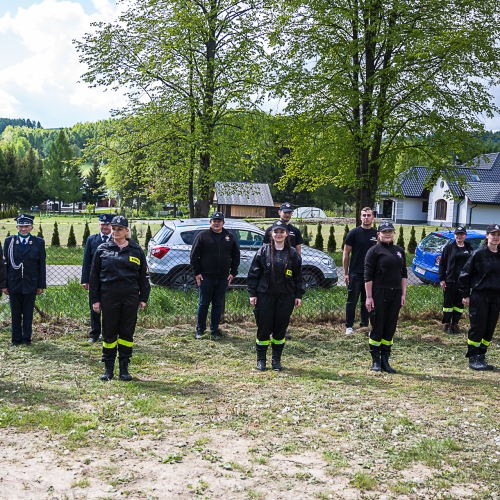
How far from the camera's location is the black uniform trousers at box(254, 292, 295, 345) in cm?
648

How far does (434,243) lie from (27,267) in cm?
1032

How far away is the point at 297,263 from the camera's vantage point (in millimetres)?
6531

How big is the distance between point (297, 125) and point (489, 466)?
14.3m

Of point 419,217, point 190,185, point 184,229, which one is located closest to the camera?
point 184,229

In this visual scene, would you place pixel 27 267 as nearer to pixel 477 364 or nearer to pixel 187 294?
pixel 187 294

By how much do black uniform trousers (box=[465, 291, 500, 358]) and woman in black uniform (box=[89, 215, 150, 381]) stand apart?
4435 millimetres

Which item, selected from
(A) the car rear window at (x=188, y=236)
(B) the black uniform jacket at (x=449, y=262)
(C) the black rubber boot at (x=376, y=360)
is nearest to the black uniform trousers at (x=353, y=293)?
(B) the black uniform jacket at (x=449, y=262)

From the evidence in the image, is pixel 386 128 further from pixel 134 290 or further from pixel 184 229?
pixel 134 290

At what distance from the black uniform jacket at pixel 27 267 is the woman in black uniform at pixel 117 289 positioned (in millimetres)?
1727

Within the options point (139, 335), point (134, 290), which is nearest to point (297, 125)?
point (139, 335)

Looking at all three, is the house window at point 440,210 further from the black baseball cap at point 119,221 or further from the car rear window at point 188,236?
the black baseball cap at point 119,221

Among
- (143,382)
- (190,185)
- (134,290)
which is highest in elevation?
(190,185)

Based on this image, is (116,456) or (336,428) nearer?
(116,456)

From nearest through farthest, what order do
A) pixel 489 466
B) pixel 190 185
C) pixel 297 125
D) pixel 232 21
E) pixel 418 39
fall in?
pixel 489 466
pixel 418 39
pixel 297 125
pixel 232 21
pixel 190 185
